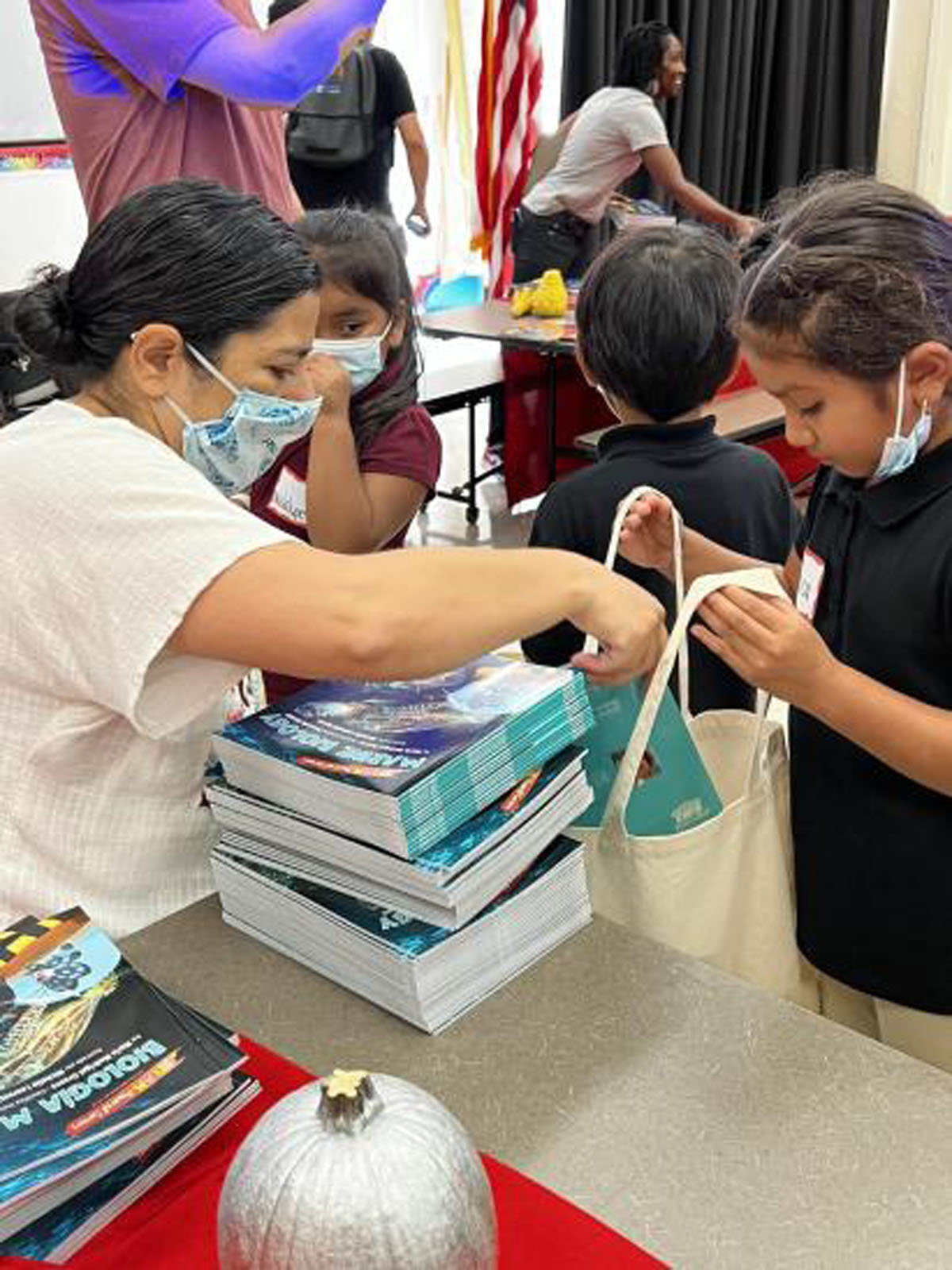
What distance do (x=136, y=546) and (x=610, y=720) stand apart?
469 mm

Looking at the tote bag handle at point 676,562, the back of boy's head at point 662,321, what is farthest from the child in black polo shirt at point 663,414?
the tote bag handle at point 676,562

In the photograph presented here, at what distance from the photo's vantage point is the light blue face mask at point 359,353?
1.79m

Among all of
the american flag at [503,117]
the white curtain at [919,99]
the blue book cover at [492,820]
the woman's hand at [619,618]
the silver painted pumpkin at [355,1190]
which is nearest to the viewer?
the silver painted pumpkin at [355,1190]

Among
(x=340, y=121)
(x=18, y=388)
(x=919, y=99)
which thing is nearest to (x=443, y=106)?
(x=340, y=121)

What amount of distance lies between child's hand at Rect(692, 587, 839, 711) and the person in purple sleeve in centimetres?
124

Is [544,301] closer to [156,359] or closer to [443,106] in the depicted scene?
[443,106]

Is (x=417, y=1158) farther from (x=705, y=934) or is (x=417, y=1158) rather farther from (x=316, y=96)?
(x=316, y=96)

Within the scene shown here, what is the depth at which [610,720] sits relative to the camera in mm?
1146

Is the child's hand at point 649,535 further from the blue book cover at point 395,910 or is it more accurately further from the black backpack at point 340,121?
the black backpack at point 340,121

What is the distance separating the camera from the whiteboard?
153 inches

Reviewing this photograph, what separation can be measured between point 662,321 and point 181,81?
945 millimetres

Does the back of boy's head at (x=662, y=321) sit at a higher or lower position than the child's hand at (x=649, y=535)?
higher

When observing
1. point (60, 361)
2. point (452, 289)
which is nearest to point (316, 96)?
point (452, 289)

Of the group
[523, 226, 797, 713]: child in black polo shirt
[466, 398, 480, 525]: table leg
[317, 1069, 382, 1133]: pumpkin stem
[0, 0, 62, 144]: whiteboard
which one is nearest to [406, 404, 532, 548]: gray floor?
[466, 398, 480, 525]: table leg
